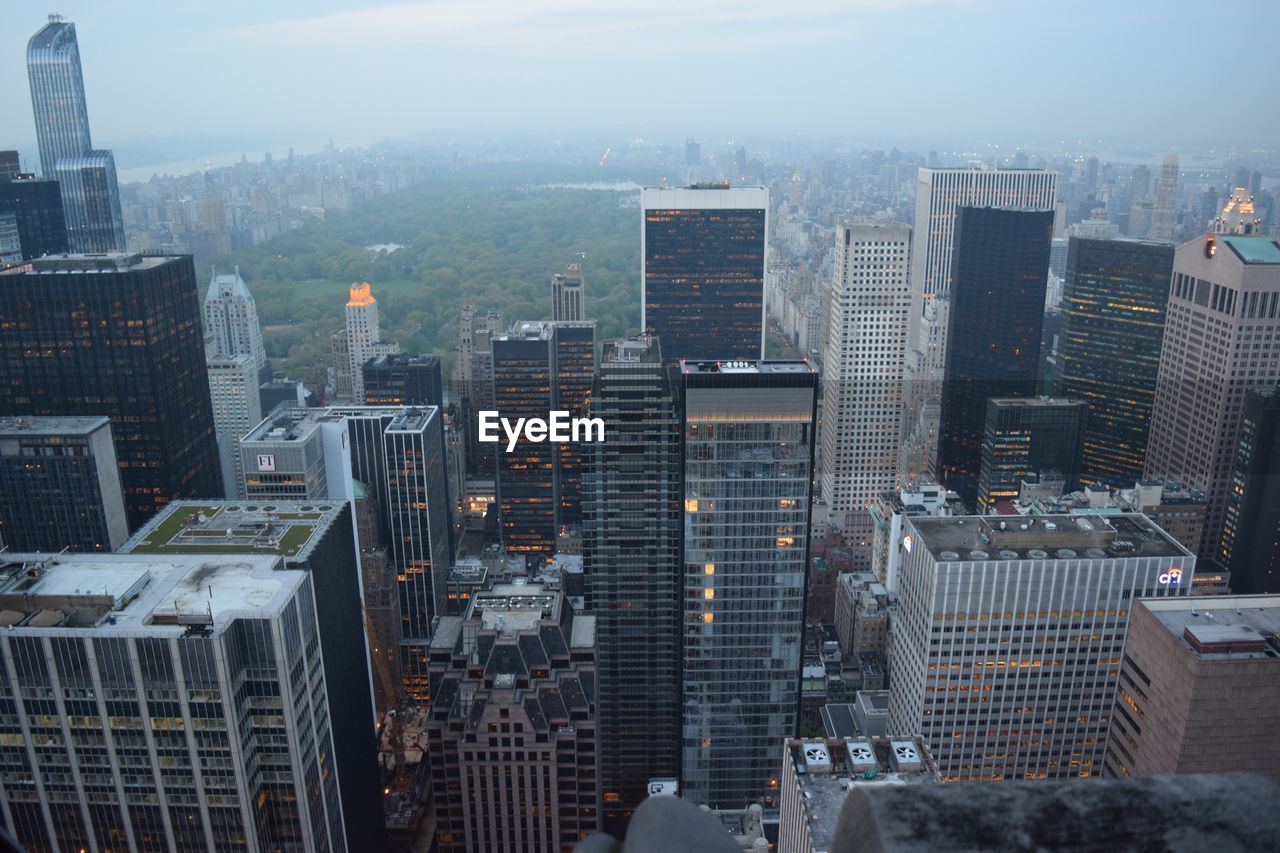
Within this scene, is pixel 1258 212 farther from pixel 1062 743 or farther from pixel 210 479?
pixel 210 479

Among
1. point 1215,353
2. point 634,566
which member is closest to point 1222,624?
point 634,566

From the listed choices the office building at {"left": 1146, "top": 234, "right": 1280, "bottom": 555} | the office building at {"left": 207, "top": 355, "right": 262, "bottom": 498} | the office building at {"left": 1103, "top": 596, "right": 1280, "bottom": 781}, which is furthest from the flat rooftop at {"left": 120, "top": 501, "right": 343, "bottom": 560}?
the office building at {"left": 1146, "top": 234, "right": 1280, "bottom": 555}

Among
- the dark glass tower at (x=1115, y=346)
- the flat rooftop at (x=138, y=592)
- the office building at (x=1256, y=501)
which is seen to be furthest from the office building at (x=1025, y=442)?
the flat rooftop at (x=138, y=592)

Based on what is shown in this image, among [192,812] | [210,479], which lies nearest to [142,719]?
[192,812]

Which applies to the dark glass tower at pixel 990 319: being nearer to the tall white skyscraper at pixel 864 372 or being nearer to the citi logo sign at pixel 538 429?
the tall white skyscraper at pixel 864 372

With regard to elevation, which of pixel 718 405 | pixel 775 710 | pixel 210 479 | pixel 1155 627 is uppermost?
pixel 718 405

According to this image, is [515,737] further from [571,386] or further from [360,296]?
[360,296]

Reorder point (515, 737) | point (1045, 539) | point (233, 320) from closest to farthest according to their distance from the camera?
point (515, 737)
point (1045, 539)
point (233, 320)
